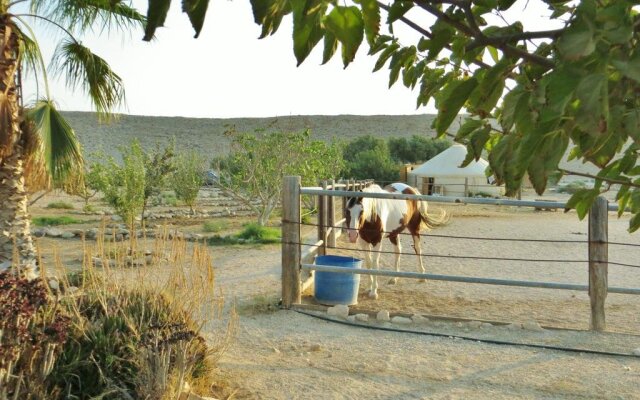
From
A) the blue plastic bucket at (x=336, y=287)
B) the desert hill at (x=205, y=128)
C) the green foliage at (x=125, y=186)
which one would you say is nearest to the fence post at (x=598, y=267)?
the blue plastic bucket at (x=336, y=287)

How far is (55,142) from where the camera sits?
24.3 ft

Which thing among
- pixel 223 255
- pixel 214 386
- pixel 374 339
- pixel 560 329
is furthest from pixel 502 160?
pixel 223 255

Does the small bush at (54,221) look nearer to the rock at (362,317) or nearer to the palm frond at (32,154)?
the palm frond at (32,154)

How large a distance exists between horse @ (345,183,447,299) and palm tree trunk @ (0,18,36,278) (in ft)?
11.4

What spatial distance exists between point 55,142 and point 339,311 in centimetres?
360

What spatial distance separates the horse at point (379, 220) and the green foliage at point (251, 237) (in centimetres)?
496

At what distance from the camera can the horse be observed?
7.97 metres

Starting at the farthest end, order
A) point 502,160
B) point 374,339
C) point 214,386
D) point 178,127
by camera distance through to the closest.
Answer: point 178,127 → point 374,339 → point 214,386 → point 502,160

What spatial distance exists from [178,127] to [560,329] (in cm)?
6816

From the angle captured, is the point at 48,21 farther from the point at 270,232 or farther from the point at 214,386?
the point at 270,232

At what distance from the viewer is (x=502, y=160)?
1187mm

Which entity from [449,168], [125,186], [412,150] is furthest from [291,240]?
[412,150]

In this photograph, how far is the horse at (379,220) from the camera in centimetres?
797

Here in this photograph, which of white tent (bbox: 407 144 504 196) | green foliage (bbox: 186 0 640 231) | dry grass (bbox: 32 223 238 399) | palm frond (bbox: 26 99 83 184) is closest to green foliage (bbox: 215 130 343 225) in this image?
palm frond (bbox: 26 99 83 184)
